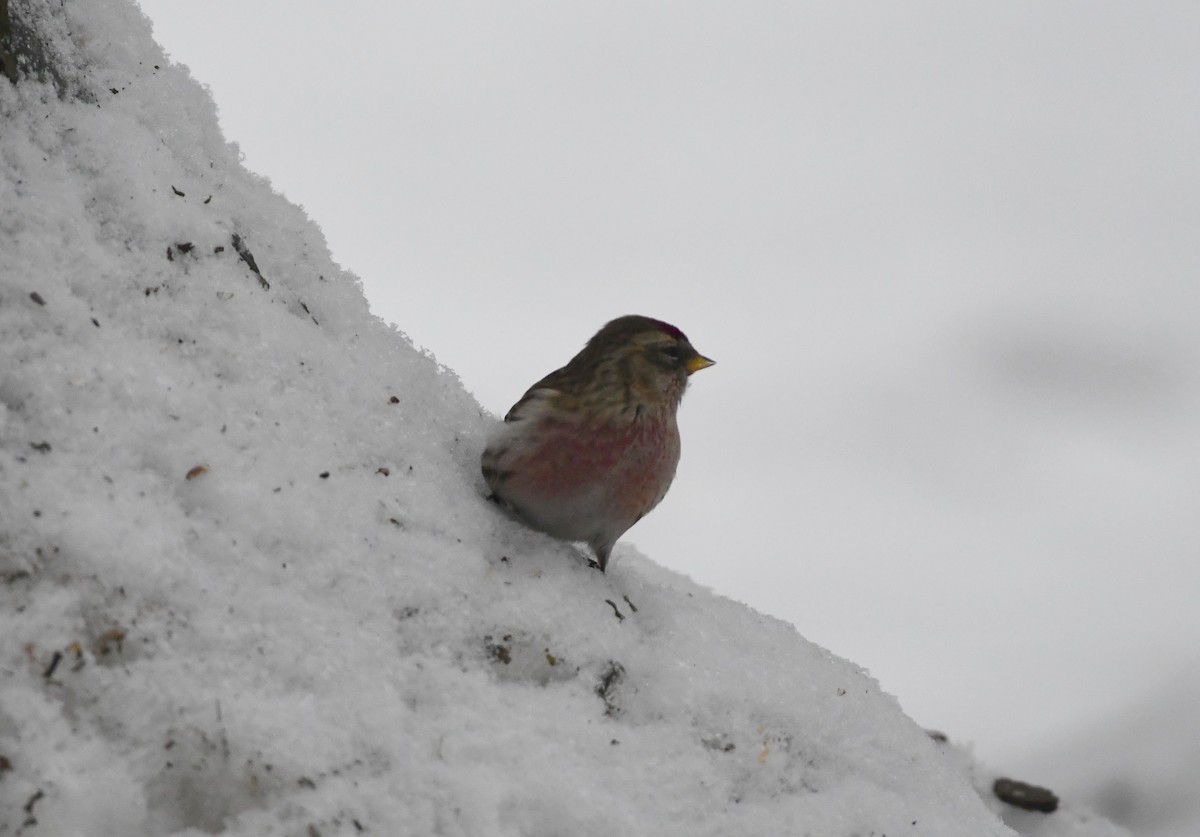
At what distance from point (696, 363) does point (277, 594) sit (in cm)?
176

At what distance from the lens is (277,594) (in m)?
2.16

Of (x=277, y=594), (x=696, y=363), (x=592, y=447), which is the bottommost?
(x=277, y=594)

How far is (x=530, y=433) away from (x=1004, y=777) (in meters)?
3.56

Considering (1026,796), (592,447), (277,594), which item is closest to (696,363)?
(592,447)

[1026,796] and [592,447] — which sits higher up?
[1026,796]

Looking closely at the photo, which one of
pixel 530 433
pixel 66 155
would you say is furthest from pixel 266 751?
pixel 66 155

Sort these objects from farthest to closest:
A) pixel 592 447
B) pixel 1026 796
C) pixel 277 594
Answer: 1. pixel 1026 796
2. pixel 592 447
3. pixel 277 594

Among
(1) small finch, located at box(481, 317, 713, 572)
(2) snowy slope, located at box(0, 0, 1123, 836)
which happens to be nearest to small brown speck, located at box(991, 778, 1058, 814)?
(2) snowy slope, located at box(0, 0, 1123, 836)

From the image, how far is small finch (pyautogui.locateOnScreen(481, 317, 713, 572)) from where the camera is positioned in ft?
9.86

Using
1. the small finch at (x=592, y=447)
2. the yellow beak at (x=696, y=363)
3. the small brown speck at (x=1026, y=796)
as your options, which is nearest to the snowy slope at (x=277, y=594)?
the small finch at (x=592, y=447)

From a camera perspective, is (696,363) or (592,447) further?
(696,363)

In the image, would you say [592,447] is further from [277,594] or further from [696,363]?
[277,594]

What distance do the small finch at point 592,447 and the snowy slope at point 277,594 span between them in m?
0.12

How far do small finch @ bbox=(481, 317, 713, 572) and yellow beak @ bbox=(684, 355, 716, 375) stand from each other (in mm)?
135
